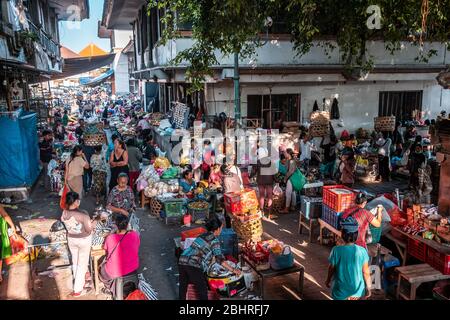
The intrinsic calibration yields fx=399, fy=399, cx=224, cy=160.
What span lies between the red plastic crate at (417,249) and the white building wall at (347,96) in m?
9.13

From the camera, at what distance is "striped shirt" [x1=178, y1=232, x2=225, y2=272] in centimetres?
528

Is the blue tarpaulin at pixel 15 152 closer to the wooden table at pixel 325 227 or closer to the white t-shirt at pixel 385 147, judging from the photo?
the wooden table at pixel 325 227

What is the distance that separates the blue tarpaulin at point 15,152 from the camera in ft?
37.1

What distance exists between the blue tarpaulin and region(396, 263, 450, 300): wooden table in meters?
10.3

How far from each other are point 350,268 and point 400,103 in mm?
14596

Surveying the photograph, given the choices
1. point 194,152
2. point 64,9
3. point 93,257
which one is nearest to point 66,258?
point 93,257

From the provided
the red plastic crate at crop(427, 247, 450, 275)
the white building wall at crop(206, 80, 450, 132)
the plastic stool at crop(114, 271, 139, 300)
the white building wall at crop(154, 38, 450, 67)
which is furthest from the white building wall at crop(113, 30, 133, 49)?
the red plastic crate at crop(427, 247, 450, 275)

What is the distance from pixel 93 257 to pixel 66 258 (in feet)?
5.58

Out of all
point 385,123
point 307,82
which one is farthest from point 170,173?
point 385,123

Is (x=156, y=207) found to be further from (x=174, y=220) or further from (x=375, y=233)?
(x=375, y=233)

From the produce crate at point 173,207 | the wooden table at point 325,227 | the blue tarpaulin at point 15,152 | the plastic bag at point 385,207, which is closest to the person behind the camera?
the plastic bag at point 385,207

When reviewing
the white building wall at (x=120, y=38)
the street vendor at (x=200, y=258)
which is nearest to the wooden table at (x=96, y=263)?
the street vendor at (x=200, y=258)

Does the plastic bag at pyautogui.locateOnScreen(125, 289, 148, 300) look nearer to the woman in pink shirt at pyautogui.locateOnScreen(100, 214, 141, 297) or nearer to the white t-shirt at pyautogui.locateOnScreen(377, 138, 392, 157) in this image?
the woman in pink shirt at pyautogui.locateOnScreen(100, 214, 141, 297)

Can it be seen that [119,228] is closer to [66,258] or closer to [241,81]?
[66,258]
